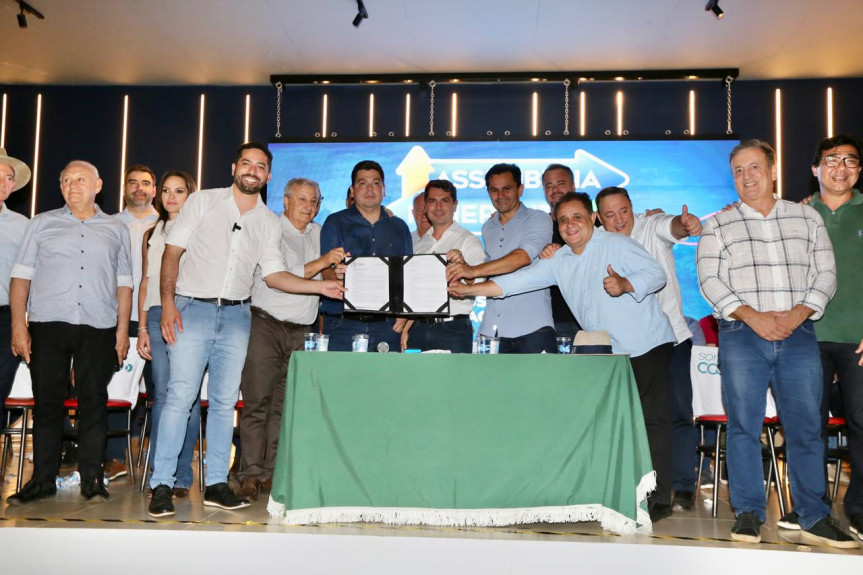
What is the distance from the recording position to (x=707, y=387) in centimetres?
449

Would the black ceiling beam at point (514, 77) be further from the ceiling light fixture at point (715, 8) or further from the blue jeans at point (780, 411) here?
the blue jeans at point (780, 411)

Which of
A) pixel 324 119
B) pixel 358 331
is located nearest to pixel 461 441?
pixel 358 331

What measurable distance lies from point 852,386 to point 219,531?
2914mm

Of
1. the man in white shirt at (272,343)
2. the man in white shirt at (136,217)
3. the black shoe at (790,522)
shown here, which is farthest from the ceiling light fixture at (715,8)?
the man in white shirt at (136,217)

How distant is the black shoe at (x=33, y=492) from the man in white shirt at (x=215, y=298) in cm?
70

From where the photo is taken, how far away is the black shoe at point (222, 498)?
3637mm

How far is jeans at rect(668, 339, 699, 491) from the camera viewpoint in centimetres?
403

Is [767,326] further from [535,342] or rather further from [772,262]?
[535,342]

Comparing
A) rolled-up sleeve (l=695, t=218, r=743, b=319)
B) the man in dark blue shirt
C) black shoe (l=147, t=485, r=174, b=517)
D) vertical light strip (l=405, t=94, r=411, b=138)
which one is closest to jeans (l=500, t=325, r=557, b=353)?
the man in dark blue shirt

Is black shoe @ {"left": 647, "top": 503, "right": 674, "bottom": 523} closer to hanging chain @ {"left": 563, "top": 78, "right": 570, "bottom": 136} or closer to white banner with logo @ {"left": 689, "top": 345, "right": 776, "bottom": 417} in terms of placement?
white banner with logo @ {"left": 689, "top": 345, "right": 776, "bottom": 417}

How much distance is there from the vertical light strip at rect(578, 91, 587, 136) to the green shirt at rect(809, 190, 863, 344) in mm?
3579

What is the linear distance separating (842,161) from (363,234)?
2494 millimetres

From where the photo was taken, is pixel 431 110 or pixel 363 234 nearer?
pixel 363 234

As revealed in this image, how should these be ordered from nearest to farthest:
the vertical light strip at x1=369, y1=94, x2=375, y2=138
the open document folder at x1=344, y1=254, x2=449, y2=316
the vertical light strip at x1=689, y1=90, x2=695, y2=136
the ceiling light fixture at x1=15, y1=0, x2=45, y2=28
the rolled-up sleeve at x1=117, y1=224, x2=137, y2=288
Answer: the open document folder at x1=344, y1=254, x2=449, y2=316 → the rolled-up sleeve at x1=117, y1=224, x2=137, y2=288 → the ceiling light fixture at x1=15, y1=0, x2=45, y2=28 → the vertical light strip at x1=689, y1=90, x2=695, y2=136 → the vertical light strip at x1=369, y1=94, x2=375, y2=138
